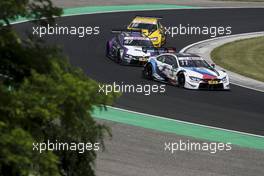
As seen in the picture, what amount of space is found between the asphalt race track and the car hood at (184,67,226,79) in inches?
22.3

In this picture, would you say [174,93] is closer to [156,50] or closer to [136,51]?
[156,50]

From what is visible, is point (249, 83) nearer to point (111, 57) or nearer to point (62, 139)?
point (111, 57)

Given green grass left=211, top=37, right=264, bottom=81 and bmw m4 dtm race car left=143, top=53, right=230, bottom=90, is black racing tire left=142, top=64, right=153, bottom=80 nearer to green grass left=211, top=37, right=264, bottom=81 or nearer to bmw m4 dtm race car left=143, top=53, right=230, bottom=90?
bmw m4 dtm race car left=143, top=53, right=230, bottom=90

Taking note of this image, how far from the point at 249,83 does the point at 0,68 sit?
21.7 metres

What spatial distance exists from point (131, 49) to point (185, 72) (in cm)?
496

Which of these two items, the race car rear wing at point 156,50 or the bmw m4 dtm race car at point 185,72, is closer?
the bmw m4 dtm race car at point 185,72

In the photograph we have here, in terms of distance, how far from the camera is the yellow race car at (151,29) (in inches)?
1421

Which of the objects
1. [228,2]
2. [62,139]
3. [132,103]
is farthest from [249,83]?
[228,2]

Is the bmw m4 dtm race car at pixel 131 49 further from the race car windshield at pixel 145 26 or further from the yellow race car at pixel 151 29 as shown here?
the race car windshield at pixel 145 26

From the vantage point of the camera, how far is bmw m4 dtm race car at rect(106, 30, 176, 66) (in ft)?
100

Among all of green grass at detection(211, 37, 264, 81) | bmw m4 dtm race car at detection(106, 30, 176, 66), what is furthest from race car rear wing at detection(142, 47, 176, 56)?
green grass at detection(211, 37, 264, 81)

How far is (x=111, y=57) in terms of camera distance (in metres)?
32.2

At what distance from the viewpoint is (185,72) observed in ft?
86.6

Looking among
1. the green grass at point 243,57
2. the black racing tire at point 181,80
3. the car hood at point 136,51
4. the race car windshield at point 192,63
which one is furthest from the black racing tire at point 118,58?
the black racing tire at point 181,80
